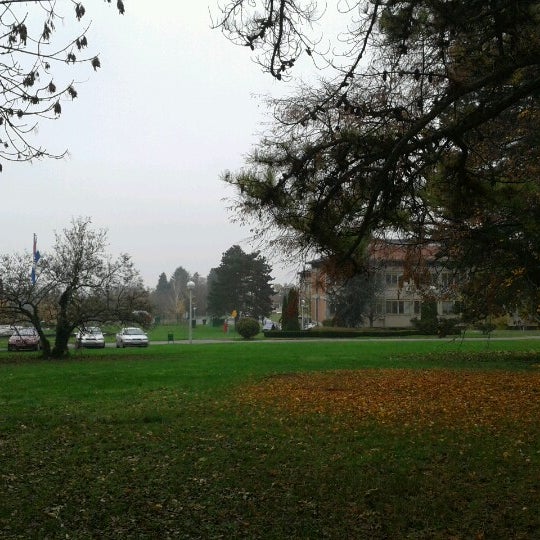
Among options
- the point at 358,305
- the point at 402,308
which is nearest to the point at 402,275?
the point at 358,305

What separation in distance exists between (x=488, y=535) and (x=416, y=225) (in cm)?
437

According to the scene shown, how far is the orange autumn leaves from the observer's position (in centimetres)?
988

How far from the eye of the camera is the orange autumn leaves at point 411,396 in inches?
389

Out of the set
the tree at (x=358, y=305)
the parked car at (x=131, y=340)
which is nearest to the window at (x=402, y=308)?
the tree at (x=358, y=305)

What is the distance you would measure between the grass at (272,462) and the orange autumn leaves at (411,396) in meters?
0.06

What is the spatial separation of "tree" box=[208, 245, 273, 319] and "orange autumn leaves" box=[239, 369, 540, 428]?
5531 centimetres

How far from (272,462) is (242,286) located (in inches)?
2644

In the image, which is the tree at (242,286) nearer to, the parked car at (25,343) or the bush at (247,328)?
the bush at (247,328)

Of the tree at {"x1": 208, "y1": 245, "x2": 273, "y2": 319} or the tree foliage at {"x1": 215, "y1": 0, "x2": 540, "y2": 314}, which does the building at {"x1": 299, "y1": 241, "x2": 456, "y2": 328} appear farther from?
the tree at {"x1": 208, "y1": 245, "x2": 273, "y2": 319}

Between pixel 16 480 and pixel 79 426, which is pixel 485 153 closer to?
pixel 79 426

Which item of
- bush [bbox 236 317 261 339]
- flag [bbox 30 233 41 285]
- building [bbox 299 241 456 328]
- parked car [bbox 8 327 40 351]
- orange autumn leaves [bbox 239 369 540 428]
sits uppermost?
flag [bbox 30 233 41 285]

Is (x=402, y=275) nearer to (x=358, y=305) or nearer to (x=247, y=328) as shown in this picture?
(x=247, y=328)

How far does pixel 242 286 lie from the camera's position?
2928 inches

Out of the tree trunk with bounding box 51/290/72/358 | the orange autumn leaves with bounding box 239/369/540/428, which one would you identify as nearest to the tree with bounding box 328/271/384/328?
the tree trunk with bounding box 51/290/72/358
